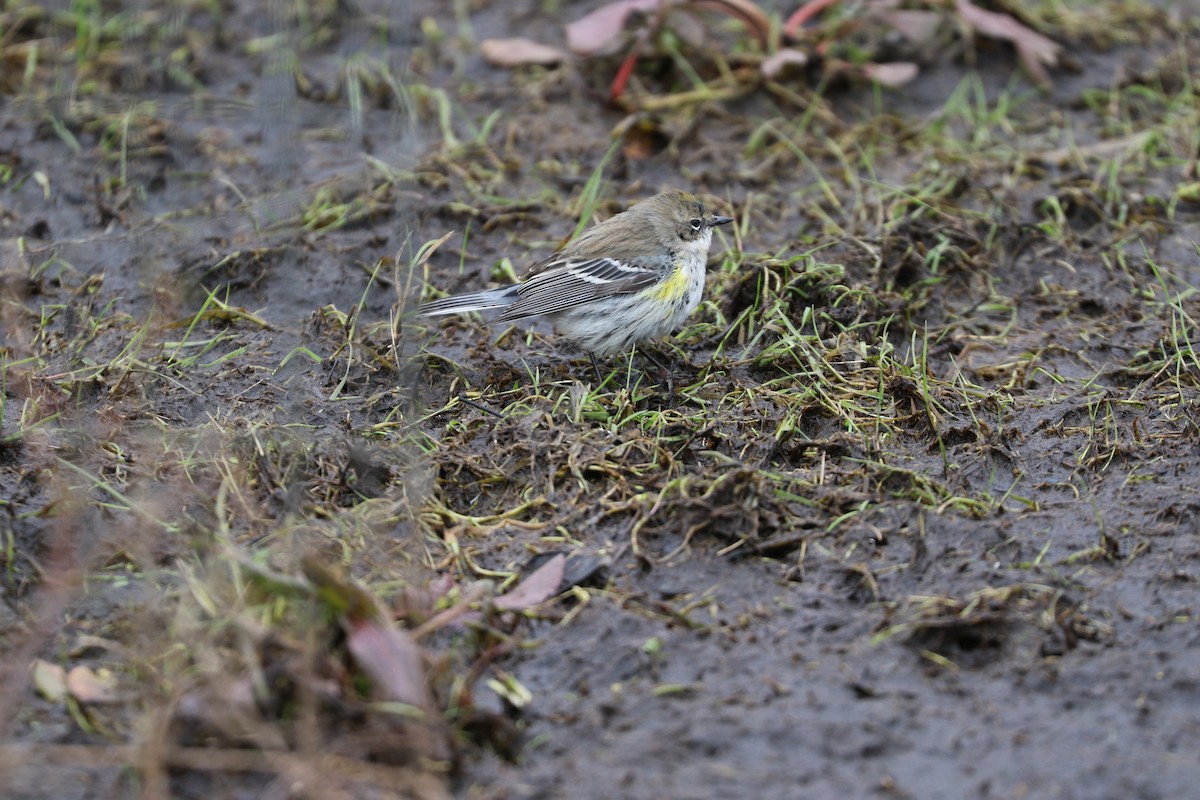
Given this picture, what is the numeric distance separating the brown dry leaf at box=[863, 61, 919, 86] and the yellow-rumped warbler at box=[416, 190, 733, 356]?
2174 millimetres

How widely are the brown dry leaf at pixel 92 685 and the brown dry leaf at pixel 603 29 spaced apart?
192 inches

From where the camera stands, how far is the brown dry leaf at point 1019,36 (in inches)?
318

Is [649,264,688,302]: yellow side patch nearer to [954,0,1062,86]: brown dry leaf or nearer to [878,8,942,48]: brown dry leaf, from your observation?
[878,8,942,48]: brown dry leaf

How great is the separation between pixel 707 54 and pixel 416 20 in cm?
215

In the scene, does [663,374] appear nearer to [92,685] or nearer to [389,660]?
[389,660]

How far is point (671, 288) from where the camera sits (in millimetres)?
5996

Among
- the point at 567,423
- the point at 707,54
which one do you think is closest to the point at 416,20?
the point at 707,54

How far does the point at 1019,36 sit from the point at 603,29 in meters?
2.69

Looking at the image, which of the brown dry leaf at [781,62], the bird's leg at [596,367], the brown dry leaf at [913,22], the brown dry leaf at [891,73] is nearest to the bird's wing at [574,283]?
the bird's leg at [596,367]

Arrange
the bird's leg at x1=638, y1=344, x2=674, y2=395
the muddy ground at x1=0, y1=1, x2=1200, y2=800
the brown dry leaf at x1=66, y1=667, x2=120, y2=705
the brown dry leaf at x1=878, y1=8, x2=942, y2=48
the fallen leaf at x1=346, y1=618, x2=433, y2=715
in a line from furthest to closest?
the brown dry leaf at x1=878, y1=8, x2=942, y2=48
the bird's leg at x1=638, y1=344, x2=674, y2=395
the brown dry leaf at x1=66, y1=667, x2=120, y2=705
the muddy ground at x1=0, y1=1, x2=1200, y2=800
the fallen leaf at x1=346, y1=618, x2=433, y2=715

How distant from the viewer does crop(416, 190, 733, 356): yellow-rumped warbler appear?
589cm

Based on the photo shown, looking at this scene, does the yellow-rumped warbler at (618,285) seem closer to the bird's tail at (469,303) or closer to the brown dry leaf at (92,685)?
the bird's tail at (469,303)

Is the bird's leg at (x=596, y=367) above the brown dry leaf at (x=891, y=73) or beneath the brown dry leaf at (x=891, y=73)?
beneath

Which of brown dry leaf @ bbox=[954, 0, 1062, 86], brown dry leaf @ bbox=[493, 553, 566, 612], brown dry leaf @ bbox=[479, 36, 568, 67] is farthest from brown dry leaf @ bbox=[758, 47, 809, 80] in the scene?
brown dry leaf @ bbox=[493, 553, 566, 612]
